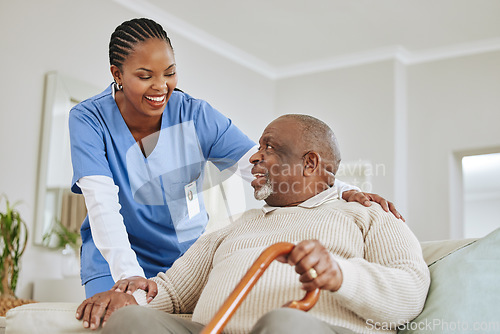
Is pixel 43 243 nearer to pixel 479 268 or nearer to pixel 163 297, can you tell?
pixel 163 297

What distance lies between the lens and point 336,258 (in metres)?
1.14

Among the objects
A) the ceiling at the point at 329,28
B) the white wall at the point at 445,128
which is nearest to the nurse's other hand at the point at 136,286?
the ceiling at the point at 329,28

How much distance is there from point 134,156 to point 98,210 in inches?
11.0

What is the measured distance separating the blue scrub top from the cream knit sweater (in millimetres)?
293

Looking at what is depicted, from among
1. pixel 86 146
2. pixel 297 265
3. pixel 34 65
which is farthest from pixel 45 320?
pixel 34 65

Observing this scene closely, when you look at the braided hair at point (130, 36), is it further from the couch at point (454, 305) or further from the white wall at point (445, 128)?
the white wall at point (445, 128)

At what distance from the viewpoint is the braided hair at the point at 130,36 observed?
5.66 ft

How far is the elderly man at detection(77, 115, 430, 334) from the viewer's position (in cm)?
112

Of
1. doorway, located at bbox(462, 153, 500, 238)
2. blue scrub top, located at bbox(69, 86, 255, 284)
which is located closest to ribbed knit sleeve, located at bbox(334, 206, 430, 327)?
blue scrub top, located at bbox(69, 86, 255, 284)

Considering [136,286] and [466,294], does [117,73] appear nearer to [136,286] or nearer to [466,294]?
[136,286]

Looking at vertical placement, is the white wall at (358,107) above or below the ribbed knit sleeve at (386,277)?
above

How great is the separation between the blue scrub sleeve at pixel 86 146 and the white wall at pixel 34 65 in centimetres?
194

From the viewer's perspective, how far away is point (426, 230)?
522 cm

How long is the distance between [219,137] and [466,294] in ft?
3.15
